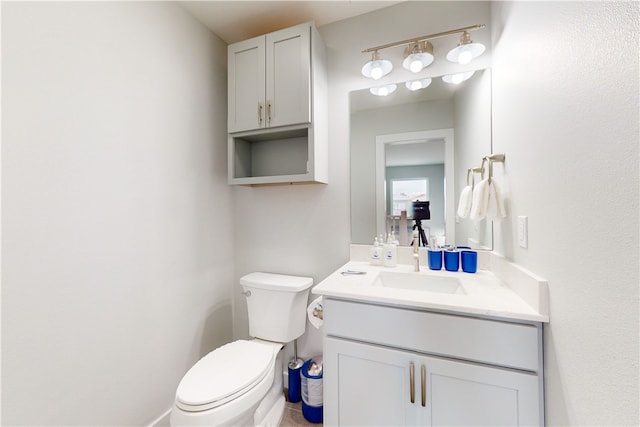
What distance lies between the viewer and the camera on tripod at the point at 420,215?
153cm

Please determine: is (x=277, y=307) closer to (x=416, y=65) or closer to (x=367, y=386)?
(x=367, y=386)

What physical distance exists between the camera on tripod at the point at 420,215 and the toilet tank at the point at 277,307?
73 centimetres

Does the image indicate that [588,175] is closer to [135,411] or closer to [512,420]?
[512,420]

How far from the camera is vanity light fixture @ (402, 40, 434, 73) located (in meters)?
1.45

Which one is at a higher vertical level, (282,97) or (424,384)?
(282,97)

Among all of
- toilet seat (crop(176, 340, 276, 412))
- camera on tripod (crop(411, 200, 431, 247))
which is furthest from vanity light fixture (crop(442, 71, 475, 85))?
toilet seat (crop(176, 340, 276, 412))

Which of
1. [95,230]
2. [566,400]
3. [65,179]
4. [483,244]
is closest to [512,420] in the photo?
[566,400]

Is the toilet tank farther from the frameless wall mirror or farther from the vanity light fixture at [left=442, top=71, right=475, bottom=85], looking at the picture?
the vanity light fixture at [left=442, top=71, right=475, bottom=85]

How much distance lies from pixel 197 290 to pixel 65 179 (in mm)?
927

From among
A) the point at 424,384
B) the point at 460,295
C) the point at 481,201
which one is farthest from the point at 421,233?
the point at 424,384

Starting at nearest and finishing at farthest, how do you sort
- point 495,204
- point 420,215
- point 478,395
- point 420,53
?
point 478,395
point 495,204
point 420,53
point 420,215

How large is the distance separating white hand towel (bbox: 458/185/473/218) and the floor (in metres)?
1.44

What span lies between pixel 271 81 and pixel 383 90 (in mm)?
692

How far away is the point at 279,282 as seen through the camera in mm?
1609
